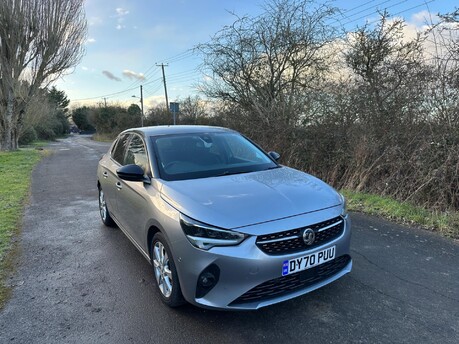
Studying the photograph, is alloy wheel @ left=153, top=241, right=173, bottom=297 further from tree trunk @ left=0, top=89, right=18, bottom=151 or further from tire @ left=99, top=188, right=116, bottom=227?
tree trunk @ left=0, top=89, right=18, bottom=151

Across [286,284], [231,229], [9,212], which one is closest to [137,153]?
[231,229]

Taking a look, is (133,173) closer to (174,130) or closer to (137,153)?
(137,153)

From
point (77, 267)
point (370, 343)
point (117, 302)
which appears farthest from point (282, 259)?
point (77, 267)

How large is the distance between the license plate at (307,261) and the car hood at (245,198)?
0.35 meters

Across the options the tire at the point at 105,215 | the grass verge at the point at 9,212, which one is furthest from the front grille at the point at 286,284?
the tire at the point at 105,215

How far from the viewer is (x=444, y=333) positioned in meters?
2.60

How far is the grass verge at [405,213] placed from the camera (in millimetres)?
4770

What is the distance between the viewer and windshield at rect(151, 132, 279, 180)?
11.7 feet

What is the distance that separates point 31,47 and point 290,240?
24.3m

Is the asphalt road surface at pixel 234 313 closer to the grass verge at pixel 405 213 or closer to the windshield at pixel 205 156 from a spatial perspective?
the grass verge at pixel 405 213

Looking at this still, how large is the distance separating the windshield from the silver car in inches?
0.8

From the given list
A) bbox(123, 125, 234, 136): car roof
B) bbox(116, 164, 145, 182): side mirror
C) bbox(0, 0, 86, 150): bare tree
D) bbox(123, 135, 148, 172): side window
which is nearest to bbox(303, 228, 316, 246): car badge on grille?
bbox(116, 164, 145, 182): side mirror

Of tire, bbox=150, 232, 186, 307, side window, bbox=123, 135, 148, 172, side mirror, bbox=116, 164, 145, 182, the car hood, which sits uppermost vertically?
Answer: side window, bbox=123, 135, 148, 172

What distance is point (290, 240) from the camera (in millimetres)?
2639
